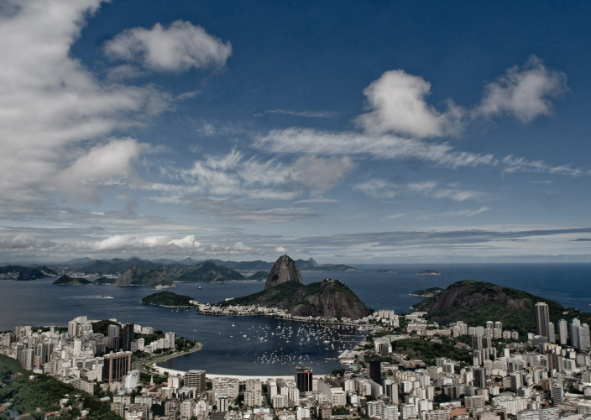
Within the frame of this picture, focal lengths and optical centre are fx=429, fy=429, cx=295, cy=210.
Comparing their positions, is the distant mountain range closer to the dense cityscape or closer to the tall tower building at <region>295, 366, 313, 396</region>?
the dense cityscape

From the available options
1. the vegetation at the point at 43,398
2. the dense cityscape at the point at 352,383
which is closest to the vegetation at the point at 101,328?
the dense cityscape at the point at 352,383

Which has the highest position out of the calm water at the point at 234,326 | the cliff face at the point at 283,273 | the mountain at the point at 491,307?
the cliff face at the point at 283,273

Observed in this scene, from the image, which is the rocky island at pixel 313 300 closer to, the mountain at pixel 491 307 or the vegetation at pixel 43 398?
the mountain at pixel 491 307

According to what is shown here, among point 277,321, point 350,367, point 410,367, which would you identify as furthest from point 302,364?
point 277,321

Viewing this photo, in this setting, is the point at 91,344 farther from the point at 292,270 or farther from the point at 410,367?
the point at 292,270

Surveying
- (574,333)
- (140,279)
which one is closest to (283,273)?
(574,333)
